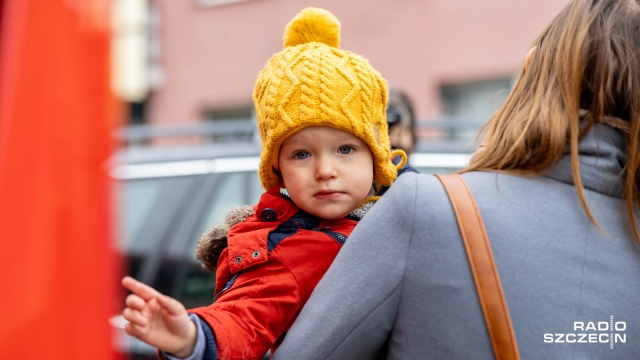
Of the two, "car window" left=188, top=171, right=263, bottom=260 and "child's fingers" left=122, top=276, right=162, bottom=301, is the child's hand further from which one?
"car window" left=188, top=171, right=263, bottom=260

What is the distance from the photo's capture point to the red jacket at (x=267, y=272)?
195 cm

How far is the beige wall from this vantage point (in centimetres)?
1305

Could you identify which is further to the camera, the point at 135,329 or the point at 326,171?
the point at 326,171

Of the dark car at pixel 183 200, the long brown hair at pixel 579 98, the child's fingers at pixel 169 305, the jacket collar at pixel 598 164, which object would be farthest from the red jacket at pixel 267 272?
the dark car at pixel 183 200

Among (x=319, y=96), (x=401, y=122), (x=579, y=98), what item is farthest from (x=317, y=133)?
(x=401, y=122)

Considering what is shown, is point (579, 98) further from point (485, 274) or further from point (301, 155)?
point (301, 155)

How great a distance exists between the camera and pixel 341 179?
2.20 m

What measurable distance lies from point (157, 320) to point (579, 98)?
88 cm

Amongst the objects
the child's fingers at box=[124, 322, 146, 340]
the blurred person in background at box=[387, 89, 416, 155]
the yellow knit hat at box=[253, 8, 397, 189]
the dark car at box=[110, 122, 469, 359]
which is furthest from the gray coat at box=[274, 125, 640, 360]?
the dark car at box=[110, 122, 469, 359]

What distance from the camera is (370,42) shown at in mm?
13984

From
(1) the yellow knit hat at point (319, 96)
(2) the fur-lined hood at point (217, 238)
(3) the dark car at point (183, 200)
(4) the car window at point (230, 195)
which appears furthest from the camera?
(4) the car window at point (230, 195)

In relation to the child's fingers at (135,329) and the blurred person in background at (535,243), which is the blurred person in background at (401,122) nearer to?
the blurred person in background at (535,243)

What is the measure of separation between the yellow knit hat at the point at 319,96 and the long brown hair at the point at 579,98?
0.36 meters

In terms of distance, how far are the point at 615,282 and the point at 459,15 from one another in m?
11.9
